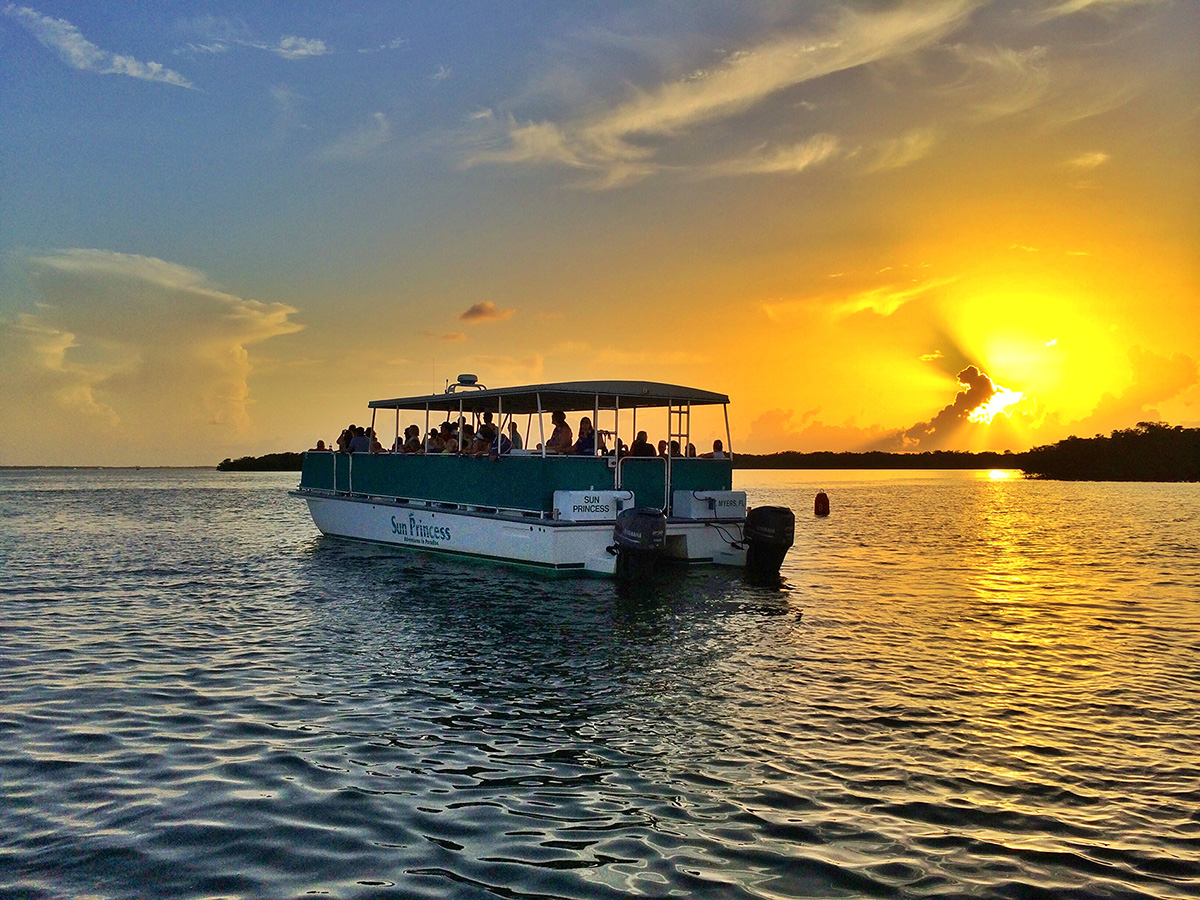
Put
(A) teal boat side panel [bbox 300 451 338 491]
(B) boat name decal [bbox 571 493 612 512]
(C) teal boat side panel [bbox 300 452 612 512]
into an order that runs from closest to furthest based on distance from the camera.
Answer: (B) boat name decal [bbox 571 493 612 512] → (C) teal boat side panel [bbox 300 452 612 512] → (A) teal boat side panel [bbox 300 451 338 491]

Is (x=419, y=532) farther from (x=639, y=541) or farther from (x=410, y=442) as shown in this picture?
(x=639, y=541)

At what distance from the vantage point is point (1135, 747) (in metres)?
7.95

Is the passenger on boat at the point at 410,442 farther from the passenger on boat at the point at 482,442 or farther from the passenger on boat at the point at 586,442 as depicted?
the passenger on boat at the point at 586,442

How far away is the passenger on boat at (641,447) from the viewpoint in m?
20.5

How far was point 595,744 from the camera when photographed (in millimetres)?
7887

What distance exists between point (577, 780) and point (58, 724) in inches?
206

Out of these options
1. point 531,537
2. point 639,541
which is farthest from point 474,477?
point 639,541

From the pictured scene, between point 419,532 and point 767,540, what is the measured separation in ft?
29.7

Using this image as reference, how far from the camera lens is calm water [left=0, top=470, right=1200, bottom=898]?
5.39 metres

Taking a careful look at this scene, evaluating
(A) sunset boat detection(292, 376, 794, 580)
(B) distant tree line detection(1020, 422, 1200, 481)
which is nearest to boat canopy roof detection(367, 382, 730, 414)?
(A) sunset boat detection(292, 376, 794, 580)

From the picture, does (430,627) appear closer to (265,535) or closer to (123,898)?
(123,898)

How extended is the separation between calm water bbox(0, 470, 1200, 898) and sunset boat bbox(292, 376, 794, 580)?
129 cm

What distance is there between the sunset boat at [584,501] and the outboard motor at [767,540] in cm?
2

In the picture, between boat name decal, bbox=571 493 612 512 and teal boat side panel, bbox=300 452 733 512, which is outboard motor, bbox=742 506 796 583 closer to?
teal boat side panel, bbox=300 452 733 512
